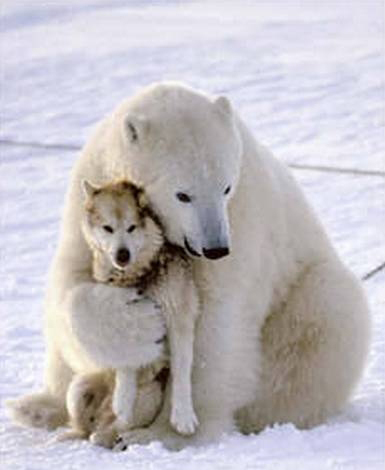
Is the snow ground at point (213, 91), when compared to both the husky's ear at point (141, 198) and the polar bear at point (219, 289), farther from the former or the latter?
the husky's ear at point (141, 198)

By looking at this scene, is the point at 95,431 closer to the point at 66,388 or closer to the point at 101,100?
the point at 66,388

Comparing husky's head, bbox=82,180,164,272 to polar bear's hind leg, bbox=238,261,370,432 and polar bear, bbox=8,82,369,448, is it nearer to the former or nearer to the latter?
polar bear, bbox=8,82,369,448

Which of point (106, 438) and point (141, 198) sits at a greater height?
point (141, 198)

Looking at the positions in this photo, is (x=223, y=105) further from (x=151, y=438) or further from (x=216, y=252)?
(x=151, y=438)

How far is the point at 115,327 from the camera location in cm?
446

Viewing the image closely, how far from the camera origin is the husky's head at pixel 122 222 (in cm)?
439

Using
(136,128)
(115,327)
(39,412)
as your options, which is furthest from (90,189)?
(39,412)

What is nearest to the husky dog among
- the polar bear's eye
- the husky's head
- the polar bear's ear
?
the husky's head

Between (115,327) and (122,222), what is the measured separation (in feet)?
1.04

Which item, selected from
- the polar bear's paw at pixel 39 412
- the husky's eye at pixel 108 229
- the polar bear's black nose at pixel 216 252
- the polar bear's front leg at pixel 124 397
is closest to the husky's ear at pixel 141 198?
the husky's eye at pixel 108 229

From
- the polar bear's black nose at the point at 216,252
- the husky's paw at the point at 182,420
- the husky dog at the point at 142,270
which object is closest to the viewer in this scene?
the polar bear's black nose at the point at 216,252

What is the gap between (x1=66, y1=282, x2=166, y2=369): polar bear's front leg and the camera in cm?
446

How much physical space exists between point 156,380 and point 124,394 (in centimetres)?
13

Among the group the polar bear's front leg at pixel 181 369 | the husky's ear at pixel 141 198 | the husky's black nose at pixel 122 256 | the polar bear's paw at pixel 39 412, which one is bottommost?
the polar bear's paw at pixel 39 412
